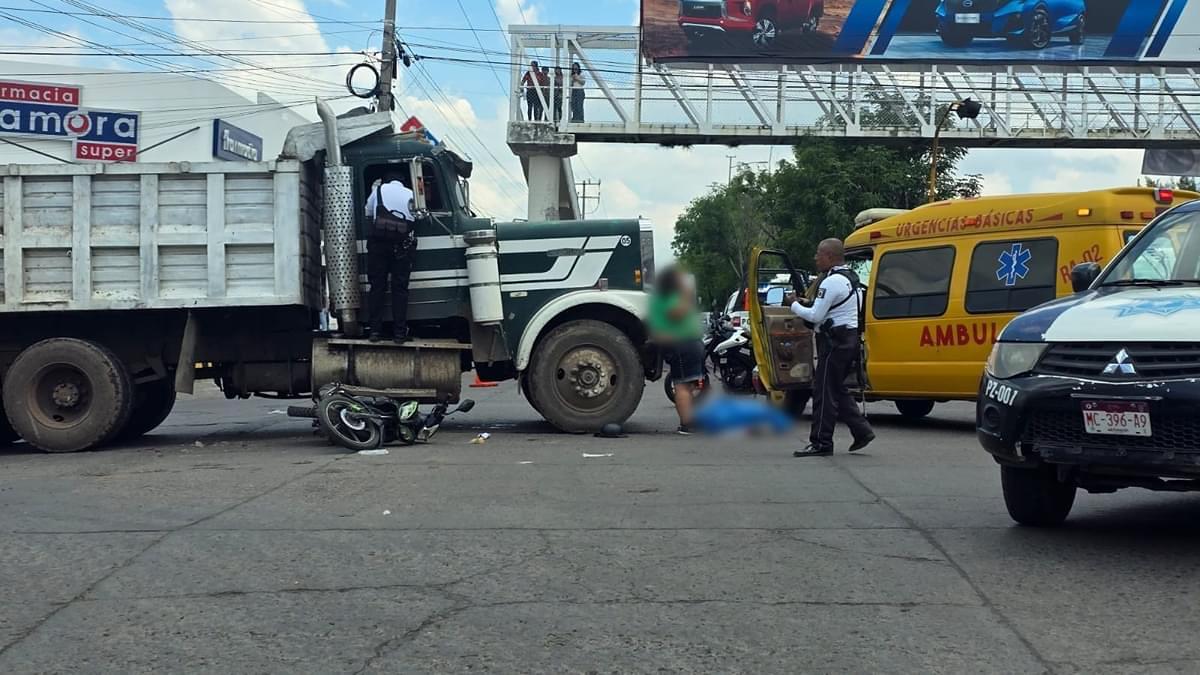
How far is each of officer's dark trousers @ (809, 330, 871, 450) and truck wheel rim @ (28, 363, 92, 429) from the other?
6.43 m

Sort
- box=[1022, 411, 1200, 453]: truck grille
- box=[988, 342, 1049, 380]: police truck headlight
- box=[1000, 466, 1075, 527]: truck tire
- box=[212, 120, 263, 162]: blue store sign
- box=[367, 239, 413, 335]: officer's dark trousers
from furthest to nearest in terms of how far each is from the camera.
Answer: box=[212, 120, 263, 162]: blue store sign
box=[367, 239, 413, 335]: officer's dark trousers
box=[1000, 466, 1075, 527]: truck tire
box=[988, 342, 1049, 380]: police truck headlight
box=[1022, 411, 1200, 453]: truck grille

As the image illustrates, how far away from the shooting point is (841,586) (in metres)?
4.85

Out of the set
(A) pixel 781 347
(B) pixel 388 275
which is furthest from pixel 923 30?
(B) pixel 388 275

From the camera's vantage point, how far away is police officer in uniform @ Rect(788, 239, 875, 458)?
29.0ft

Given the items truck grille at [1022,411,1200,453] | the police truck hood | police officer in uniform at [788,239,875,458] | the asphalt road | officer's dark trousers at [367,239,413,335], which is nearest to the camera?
the asphalt road

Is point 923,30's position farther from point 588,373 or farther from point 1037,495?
point 1037,495

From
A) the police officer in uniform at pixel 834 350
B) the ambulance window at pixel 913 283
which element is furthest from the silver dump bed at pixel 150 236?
the ambulance window at pixel 913 283

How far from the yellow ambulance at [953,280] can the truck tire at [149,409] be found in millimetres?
6024

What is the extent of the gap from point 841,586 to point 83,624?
307 centimetres

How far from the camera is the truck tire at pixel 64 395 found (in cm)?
1005

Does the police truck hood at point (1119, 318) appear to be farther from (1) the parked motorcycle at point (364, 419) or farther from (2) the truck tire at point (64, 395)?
(2) the truck tire at point (64, 395)

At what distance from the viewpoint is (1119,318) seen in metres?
5.13

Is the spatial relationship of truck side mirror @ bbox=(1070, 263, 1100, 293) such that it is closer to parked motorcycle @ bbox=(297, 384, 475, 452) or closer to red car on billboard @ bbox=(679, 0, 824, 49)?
parked motorcycle @ bbox=(297, 384, 475, 452)

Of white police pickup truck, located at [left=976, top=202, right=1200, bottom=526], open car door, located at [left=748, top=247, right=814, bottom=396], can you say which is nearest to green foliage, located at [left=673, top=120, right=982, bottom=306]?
open car door, located at [left=748, top=247, right=814, bottom=396]
